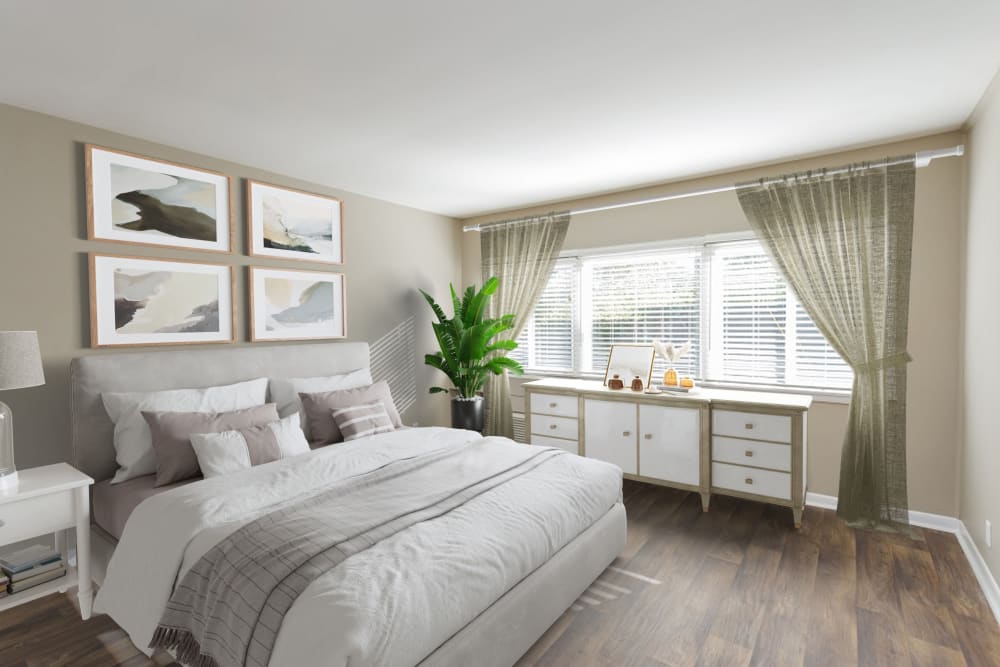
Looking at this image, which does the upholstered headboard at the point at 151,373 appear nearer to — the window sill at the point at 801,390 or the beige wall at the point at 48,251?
the beige wall at the point at 48,251

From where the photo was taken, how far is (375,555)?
171cm

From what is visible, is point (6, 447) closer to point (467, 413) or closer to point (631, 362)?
point (467, 413)

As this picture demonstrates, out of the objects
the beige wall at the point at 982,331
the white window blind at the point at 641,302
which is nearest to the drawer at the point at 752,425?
the white window blind at the point at 641,302

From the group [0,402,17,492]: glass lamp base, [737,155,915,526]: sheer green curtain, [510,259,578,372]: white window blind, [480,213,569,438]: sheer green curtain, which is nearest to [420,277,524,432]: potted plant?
[480,213,569,438]: sheer green curtain

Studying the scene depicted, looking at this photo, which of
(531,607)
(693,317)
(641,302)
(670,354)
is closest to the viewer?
(531,607)

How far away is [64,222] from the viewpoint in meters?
2.74

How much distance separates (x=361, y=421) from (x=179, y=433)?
3.32 ft

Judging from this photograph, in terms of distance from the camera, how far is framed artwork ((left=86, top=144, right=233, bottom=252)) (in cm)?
285

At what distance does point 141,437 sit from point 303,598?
1.69 m

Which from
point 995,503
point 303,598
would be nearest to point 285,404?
point 303,598

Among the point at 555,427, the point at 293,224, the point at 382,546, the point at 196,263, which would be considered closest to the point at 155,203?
the point at 196,263

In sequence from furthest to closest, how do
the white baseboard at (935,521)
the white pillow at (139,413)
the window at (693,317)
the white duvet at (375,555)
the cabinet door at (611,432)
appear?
1. the cabinet door at (611,432)
2. the window at (693,317)
3. the white baseboard at (935,521)
4. the white pillow at (139,413)
5. the white duvet at (375,555)

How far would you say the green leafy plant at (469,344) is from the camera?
4547mm

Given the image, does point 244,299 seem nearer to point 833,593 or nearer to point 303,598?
point 303,598
